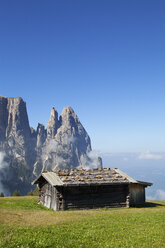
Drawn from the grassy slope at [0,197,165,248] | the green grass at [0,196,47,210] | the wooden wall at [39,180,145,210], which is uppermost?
the wooden wall at [39,180,145,210]

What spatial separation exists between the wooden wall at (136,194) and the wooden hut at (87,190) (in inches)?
19.9

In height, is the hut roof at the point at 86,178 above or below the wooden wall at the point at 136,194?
above

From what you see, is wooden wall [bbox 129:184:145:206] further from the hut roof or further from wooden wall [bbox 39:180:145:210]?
the hut roof

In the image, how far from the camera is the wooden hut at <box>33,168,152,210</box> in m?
26.2

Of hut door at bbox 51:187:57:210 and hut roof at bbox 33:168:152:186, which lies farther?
hut door at bbox 51:187:57:210

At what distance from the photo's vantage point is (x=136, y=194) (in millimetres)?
31812

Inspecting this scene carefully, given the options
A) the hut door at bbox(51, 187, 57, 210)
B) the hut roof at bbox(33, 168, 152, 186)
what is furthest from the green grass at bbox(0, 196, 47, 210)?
the hut roof at bbox(33, 168, 152, 186)

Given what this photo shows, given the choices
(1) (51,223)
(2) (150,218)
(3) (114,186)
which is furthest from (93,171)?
(1) (51,223)

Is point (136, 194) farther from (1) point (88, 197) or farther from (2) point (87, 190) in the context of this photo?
(2) point (87, 190)

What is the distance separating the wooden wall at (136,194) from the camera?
102 ft

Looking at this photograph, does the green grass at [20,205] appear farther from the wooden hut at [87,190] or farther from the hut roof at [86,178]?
the hut roof at [86,178]

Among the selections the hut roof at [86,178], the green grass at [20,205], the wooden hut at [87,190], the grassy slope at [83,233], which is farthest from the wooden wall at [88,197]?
the grassy slope at [83,233]

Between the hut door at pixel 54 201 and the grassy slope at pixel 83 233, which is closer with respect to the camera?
the grassy slope at pixel 83 233

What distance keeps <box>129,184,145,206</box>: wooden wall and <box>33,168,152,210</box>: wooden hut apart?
1.66 feet
